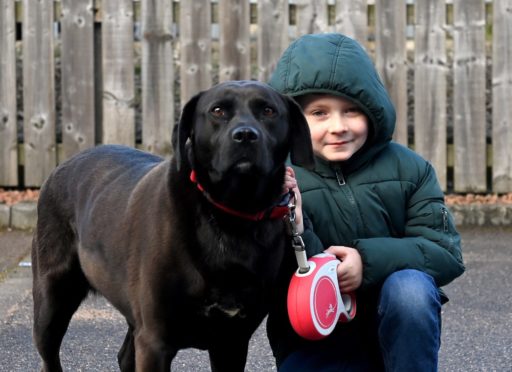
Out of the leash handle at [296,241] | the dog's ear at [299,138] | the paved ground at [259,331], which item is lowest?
the paved ground at [259,331]

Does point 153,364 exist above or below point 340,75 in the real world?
below

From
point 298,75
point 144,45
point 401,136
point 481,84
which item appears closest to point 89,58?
point 144,45

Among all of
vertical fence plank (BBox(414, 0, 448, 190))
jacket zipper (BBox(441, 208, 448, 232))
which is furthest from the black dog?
vertical fence plank (BBox(414, 0, 448, 190))

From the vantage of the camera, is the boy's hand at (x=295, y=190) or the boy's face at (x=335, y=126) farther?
the boy's face at (x=335, y=126)

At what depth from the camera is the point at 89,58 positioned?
298 inches

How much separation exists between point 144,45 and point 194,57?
36cm

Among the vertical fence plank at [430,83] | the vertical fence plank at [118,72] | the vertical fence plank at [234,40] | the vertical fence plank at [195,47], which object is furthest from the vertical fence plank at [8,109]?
the vertical fence plank at [430,83]

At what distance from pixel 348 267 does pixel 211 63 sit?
4.09m

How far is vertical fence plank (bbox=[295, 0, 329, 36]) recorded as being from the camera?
7527 mm

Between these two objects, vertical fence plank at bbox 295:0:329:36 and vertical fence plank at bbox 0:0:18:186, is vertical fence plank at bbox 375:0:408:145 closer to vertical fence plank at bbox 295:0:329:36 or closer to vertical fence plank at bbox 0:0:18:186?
vertical fence plank at bbox 295:0:329:36

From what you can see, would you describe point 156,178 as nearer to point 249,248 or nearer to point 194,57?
point 249,248

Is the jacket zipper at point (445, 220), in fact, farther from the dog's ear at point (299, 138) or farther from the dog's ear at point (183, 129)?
the dog's ear at point (183, 129)

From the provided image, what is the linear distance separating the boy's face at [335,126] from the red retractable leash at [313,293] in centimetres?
33

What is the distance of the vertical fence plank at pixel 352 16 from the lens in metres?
7.50
